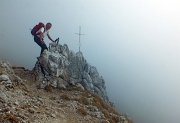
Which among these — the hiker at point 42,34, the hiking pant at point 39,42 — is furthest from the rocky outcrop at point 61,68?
the hiker at point 42,34

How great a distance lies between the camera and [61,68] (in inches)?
947

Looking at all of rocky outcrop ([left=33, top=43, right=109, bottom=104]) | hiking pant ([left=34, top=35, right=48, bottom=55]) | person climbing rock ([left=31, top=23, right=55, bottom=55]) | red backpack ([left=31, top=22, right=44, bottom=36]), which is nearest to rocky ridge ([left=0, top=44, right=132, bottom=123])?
rocky outcrop ([left=33, top=43, right=109, bottom=104])

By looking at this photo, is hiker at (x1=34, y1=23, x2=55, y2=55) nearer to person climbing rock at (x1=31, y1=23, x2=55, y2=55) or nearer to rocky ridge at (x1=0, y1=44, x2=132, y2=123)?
person climbing rock at (x1=31, y1=23, x2=55, y2=55)

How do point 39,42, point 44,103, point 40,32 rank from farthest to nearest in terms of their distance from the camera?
point 39,42 → point 40,32 → point 44,103

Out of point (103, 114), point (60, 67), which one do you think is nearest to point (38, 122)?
point (103, 114)

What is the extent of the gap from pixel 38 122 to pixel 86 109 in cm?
682

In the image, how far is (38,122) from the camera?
13031 millimetres

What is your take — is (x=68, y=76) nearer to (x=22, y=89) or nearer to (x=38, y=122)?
(x=22, y=89)

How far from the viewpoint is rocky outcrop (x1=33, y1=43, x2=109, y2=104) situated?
22391 mm

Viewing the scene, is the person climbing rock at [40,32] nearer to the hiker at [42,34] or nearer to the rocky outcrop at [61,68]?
the hiker at [42,34]

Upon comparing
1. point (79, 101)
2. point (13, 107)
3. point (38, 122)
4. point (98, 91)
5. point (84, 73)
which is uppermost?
point (84, 73)

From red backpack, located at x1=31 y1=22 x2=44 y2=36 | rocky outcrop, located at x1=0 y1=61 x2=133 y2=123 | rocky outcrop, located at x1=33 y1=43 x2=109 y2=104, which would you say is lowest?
rocky outcrop, located at x1=0 y1=61 x2=133 y2=123

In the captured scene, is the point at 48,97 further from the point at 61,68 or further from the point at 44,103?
the point at 61,68

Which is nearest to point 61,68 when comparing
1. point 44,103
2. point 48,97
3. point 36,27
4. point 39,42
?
point 39,42
